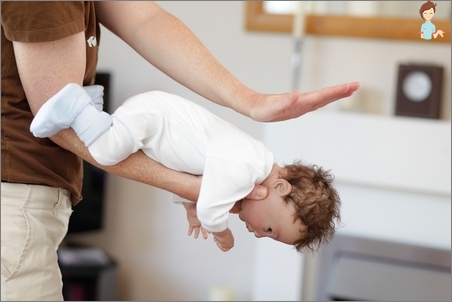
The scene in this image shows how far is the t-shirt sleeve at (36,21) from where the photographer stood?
3.39ft

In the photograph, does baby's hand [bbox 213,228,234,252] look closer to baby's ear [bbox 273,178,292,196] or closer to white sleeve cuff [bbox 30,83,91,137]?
baby's ear [bbox 273,178,292,196]

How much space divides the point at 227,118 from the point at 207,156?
1812 mm

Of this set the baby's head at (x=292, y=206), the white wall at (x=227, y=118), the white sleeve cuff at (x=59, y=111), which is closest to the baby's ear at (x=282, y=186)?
the baby's head at (x=292, y=206)

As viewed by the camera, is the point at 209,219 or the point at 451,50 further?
the point at 451,50

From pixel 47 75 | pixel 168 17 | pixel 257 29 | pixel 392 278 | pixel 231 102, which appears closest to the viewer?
pixel 47 75

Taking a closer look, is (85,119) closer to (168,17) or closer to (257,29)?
(168,17)

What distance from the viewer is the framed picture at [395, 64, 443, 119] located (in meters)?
2.65

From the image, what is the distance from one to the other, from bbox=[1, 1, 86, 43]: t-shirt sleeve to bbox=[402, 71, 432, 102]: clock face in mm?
1889

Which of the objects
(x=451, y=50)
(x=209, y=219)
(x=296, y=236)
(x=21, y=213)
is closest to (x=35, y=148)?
(x=21, y=213)

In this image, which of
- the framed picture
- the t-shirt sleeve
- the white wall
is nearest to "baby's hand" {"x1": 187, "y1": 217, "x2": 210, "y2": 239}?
the t-shirt sleeve

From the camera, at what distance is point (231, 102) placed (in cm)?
120

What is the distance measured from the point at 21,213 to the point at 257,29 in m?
1.95

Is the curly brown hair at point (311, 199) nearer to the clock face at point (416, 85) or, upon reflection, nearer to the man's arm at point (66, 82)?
the man's arm at point (66, 82)

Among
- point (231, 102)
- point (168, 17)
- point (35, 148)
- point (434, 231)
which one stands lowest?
point (434, 231)
